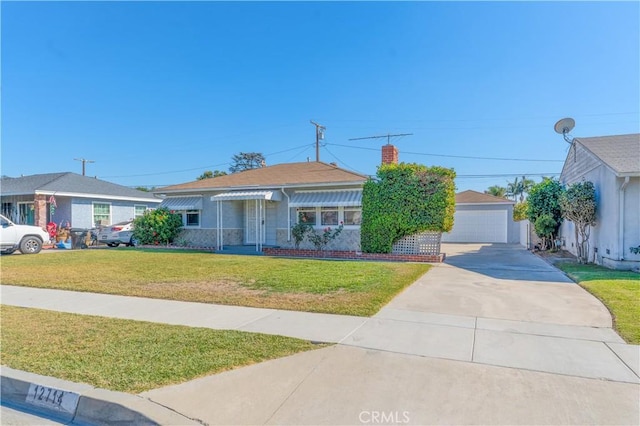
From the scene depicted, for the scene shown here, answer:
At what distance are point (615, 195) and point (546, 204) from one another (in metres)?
6.50

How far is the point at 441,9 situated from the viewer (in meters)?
12.8

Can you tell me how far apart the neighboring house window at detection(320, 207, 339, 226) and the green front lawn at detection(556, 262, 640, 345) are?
8.89 metres

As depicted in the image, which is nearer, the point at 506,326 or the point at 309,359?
the point at 309,359

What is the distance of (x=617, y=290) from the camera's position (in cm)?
784

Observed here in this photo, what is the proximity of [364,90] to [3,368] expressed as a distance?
19.4 metres

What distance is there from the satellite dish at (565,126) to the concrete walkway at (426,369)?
1183cm

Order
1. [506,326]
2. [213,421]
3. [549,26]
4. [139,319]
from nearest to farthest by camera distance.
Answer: [213,421] < [506,326] < [139,319] < [549,26]

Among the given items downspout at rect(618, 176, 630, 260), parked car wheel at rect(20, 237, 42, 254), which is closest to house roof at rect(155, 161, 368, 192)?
parked car wheel at rect(20, 237, 42, 254)

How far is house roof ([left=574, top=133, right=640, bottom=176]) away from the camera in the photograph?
35.8 feet

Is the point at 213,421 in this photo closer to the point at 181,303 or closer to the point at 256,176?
the point at 181,303

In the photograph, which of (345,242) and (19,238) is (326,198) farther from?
(19,238)

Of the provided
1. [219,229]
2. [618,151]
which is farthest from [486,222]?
[219,229]

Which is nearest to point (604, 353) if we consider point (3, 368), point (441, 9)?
point (3, 368)

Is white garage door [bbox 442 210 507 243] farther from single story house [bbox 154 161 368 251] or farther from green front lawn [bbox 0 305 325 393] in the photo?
green front lawn [bbox 0 305 325 393]
